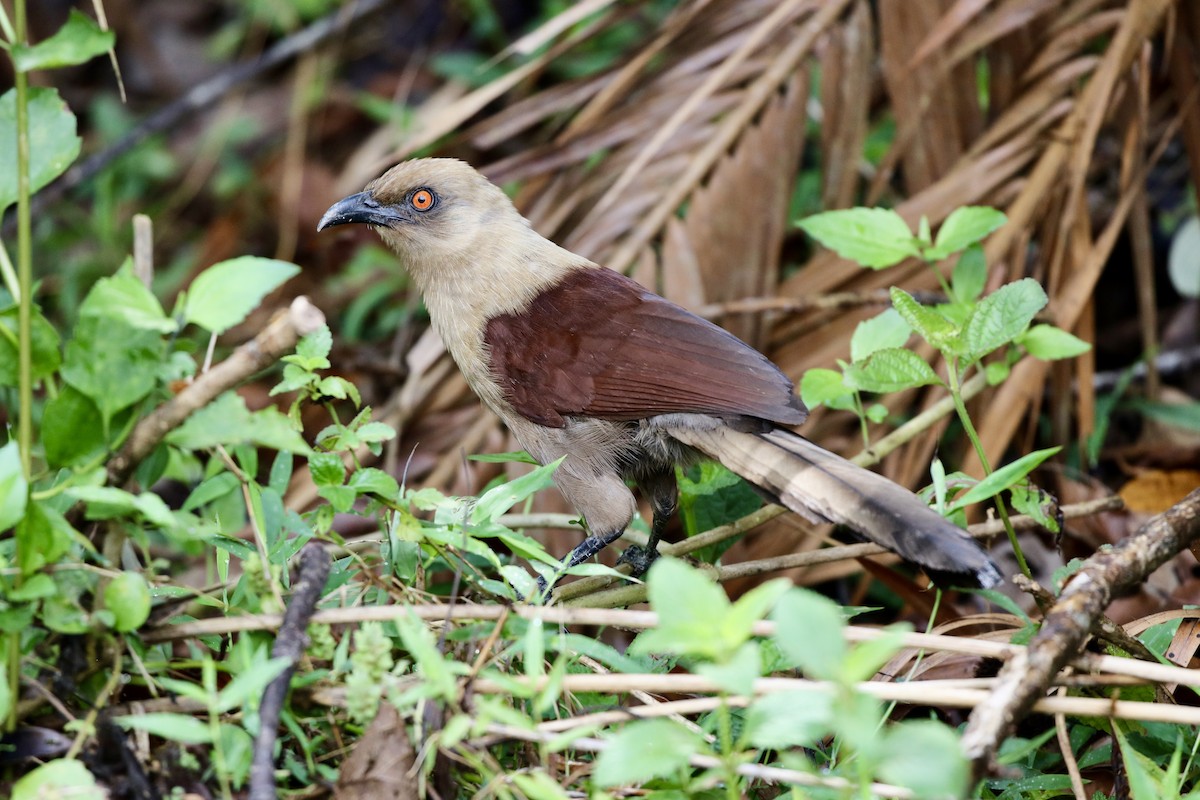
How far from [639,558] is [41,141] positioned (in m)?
1.81

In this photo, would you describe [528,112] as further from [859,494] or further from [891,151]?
[859,494]

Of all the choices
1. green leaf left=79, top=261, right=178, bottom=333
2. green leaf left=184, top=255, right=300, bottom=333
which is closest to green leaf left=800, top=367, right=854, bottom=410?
green leaf left=184, top=255, right=300, bottom=333

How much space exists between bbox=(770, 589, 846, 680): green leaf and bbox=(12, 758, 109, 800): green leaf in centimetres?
95

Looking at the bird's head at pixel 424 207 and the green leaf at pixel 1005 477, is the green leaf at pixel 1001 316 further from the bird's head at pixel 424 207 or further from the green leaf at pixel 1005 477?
the bird's head at pixel 424 207

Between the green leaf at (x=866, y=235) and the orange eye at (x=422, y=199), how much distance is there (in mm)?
1147

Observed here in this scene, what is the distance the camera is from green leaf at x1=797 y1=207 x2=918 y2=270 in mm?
3000

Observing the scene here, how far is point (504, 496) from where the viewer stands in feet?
7.32

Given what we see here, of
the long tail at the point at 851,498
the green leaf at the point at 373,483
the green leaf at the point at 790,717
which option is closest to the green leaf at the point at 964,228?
the long tail at the point at 851,498

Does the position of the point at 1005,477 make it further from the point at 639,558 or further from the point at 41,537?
the point at 41,537

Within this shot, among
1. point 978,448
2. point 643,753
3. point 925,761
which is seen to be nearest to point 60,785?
point 643,753

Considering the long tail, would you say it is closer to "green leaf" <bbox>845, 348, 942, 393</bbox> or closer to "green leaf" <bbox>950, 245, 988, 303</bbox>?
"green leaf" <bbox>845, 348, 942, 393</bbox>

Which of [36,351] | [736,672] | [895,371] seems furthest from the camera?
[895,371]

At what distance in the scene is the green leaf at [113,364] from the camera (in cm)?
184

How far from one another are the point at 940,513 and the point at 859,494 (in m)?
0.20
